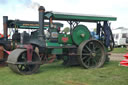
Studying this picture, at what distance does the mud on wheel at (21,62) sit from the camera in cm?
578

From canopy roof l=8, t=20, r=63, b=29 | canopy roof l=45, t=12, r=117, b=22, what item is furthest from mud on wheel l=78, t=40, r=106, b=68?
canopy roof l=8, t=20, r=63, b=29

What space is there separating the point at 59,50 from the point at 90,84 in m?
2.36

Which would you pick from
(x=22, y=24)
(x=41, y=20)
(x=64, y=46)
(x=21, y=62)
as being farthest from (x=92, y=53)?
(x=22, y=24)

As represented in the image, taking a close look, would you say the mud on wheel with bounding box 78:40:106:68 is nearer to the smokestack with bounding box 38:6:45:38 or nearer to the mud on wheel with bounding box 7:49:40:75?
the smokestack with bounding box 38:6:45:38

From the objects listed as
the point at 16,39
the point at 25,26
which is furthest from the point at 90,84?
the point at 25,26

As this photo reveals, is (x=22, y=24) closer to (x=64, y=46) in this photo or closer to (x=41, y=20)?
(x=41, y=20)

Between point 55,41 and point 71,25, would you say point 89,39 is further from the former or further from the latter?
point 55,41

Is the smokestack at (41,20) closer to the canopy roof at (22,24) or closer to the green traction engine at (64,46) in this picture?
the green traction engine at (64,46)

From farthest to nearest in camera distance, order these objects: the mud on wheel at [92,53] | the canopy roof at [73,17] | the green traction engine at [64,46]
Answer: the mud on wheel at [92,53], the canopy roof at [73,17], the green traction engine at [64,46]

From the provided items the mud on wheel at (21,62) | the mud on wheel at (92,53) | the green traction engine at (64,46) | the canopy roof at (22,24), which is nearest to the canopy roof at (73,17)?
the green traction engine at (64,46)

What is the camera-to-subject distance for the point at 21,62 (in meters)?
5.82

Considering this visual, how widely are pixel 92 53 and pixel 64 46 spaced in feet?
3.54

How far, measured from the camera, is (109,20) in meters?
7.73

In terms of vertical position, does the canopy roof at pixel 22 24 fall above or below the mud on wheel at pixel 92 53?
above
